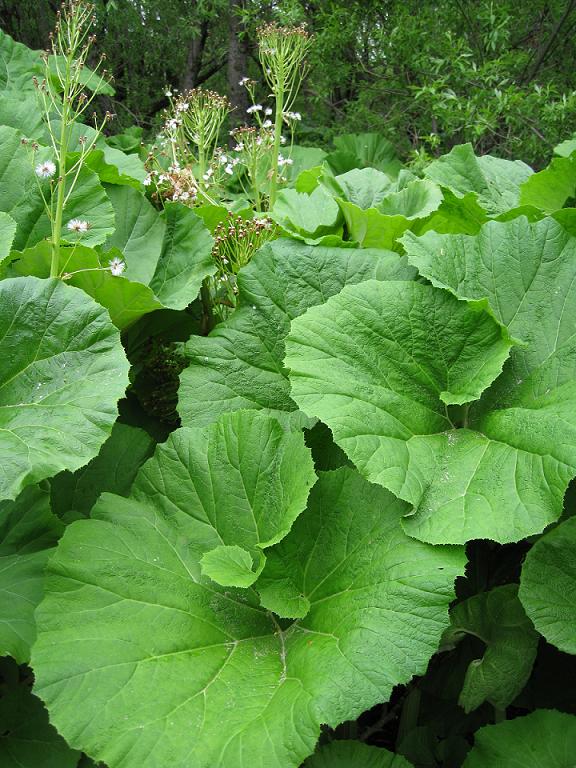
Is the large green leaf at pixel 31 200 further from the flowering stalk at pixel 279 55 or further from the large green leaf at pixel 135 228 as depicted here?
the flowering stalk at pixel 279 55

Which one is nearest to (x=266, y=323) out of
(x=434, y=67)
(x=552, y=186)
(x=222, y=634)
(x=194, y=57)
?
(x=222, y=634)

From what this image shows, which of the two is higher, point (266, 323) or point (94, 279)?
point (94, 279)

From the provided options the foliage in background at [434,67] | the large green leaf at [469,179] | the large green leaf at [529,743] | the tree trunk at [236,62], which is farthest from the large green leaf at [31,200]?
the tree trunk at [236,62]

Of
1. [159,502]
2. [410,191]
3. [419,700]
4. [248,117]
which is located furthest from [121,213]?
[248,117]

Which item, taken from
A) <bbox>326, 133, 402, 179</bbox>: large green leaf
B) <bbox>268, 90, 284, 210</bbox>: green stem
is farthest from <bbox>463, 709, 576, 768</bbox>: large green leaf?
<bbox>326, 133, 402, 179</bbox>: large green leaf

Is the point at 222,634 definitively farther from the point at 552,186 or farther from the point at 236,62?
the point at 236,62

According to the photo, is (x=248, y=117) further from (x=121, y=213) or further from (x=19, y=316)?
(x=19, y=316)
